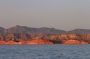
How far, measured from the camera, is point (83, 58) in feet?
217

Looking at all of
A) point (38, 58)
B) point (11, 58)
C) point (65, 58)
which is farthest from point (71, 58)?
point (11, 58)

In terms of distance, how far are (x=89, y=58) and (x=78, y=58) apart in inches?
66.1

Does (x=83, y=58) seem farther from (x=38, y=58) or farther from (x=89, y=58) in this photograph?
(x=38, y=58)

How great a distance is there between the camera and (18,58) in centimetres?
6494

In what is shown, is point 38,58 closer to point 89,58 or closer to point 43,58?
point 43,58

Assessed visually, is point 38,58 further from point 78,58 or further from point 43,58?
point 78,58

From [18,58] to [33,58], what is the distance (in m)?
2.32

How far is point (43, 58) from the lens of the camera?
216 ft

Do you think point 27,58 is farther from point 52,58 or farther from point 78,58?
point 78,58

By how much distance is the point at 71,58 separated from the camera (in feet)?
214

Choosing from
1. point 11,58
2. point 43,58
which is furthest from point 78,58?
point 11,58

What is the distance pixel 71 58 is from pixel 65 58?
0.92m

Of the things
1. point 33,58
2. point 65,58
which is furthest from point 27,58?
point 65,58

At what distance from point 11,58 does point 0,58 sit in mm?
1779
